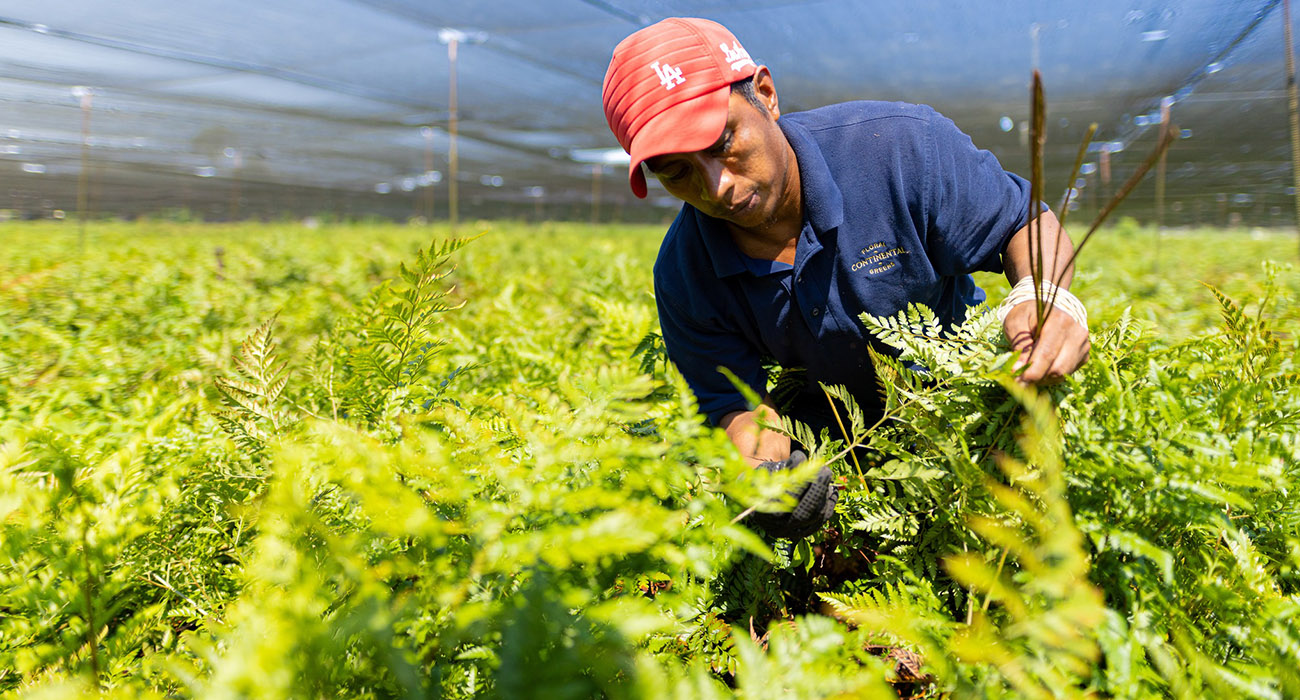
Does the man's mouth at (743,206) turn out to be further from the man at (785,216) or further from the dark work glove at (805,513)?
the dark work glove at (805,513)

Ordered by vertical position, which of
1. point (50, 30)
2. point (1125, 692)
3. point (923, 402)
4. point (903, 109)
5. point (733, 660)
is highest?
point (50, 30)

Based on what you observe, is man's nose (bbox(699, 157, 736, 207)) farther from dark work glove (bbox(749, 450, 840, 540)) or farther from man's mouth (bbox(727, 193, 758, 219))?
dark work glove (bbox(749, 450, 840, 540))

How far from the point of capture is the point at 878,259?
5.68 ft

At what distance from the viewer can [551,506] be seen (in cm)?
78

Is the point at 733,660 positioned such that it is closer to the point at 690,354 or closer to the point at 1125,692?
the point at 1125,692

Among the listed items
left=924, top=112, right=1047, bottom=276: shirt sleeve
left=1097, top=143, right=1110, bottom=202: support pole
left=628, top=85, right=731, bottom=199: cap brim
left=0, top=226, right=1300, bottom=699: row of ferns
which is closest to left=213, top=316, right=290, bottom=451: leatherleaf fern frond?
left=0, top=226, right=1300, bottom=699: row of ferns

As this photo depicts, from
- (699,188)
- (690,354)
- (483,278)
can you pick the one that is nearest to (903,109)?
(699,188)

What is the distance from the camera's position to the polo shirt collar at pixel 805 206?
1.69 meters

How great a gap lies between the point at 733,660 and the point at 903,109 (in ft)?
4.46

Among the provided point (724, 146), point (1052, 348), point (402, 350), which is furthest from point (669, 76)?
point (1052, 348)

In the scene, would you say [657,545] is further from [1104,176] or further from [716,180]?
[1104,176]

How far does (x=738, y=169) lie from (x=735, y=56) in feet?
0.80

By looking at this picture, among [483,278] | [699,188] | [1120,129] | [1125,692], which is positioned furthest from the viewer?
[1120,129]

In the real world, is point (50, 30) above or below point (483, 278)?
above
